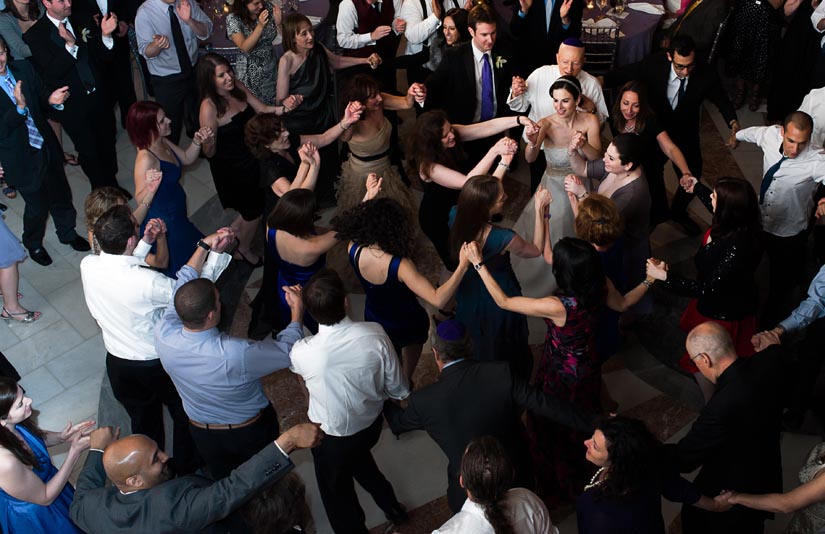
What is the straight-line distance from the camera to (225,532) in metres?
2.77

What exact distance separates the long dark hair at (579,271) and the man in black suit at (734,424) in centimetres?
45

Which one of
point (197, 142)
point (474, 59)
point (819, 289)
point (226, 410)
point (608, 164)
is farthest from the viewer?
point (474, 59)

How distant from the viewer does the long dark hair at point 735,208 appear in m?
3.76

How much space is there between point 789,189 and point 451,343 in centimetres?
246

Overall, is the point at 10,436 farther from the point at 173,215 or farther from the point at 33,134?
the point at 33,134

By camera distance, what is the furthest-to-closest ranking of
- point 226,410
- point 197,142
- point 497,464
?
point 197,142 < point 226,410 < point 497,464

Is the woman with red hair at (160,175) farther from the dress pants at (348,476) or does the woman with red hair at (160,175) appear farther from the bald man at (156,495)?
the bald man at (156,495)

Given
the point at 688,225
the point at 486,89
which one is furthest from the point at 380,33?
the point at 688,225

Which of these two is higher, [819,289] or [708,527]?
[819,289]

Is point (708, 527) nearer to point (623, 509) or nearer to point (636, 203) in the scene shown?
point (623, 509)

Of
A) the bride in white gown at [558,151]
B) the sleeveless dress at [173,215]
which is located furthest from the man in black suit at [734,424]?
the sleeveless dress at [173,215]

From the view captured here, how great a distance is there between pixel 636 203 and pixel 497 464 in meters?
2.25

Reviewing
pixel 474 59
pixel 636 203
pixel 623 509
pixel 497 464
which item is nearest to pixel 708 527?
pixel 623 509

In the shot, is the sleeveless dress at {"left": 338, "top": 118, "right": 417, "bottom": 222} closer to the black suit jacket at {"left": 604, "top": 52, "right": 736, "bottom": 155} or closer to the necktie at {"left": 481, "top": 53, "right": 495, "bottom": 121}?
the necktie at {"left": 481, "top": 53, "right": 495, "bottom": 121}
